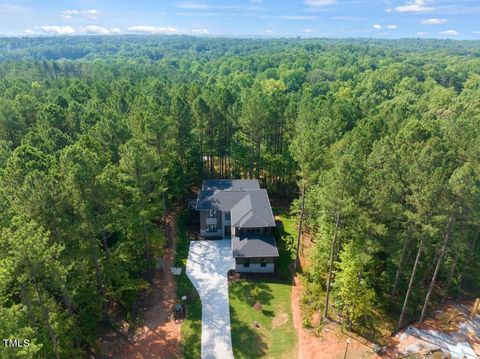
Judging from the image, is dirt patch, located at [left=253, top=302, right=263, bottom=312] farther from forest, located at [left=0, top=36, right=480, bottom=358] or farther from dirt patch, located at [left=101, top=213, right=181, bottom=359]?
dirt patch, located at [left=101, top=213, right=181, bottom=359]

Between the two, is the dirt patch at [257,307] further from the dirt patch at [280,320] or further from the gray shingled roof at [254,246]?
the gray shingled roof at [254,246]

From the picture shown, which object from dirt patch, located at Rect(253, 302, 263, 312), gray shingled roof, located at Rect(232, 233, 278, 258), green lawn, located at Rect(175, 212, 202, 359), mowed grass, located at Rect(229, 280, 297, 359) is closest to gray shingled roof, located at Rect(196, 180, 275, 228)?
gray shingled roof, located at Rect(232, 233, 278, 258)

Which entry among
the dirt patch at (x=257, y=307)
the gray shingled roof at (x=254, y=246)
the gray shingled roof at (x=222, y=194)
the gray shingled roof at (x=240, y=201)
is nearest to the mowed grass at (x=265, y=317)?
the dirt patch at (x=257, y=307)

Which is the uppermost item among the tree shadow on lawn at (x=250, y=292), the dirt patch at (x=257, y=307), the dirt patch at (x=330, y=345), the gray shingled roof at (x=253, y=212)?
the gray shingled roof at (x=253, y=212)

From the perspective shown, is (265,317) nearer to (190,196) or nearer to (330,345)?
(330,345)

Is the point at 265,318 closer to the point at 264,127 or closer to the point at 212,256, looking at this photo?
the point at 212,256

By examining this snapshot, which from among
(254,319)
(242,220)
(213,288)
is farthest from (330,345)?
(242,220)
